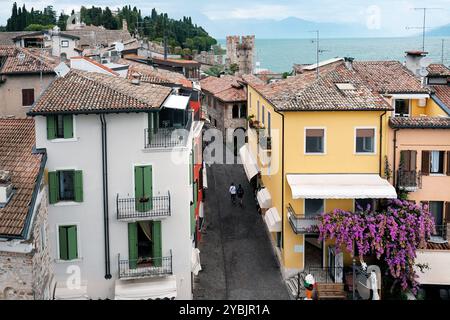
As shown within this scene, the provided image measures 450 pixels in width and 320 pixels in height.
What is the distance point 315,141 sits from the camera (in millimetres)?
19078

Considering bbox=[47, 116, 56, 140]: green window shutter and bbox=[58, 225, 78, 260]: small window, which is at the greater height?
bbox=[47, 116, 56, 140]: green window shutter

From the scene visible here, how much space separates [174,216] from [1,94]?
13306 millimetres

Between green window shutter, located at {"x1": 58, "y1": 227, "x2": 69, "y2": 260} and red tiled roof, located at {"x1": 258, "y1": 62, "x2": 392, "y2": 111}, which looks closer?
green window shutter, located at {"x1": 58, "y1": 227, "x2": 69, "y2": 260}

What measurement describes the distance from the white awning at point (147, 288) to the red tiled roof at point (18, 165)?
4.08 m

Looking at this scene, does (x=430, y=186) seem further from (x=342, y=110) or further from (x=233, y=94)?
(x=233, y=94)

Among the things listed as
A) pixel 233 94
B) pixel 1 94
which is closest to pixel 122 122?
pixel 1 94

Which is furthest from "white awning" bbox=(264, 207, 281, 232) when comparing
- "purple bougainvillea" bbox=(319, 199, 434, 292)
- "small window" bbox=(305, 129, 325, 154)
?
"small window" bbox=(305, 129, 325, 154)

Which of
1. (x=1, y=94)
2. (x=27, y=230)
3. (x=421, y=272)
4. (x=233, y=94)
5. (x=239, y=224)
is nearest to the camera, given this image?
(x=27, y=230)

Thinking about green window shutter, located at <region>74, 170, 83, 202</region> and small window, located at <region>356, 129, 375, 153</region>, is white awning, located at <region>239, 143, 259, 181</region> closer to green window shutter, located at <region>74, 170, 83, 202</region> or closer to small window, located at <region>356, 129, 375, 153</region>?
small window, located at <region>356, 129, 375, 153</region>

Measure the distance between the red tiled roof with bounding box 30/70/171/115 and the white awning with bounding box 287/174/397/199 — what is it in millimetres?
Result: 5077

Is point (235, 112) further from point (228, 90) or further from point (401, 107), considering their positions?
point (401, 107)

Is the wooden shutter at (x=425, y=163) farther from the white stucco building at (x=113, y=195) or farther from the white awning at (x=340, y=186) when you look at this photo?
the white stucco building at (x=113, y=195)

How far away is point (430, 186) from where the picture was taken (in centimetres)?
1903

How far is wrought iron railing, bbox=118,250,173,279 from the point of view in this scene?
15.8m
